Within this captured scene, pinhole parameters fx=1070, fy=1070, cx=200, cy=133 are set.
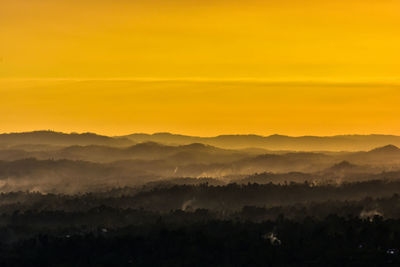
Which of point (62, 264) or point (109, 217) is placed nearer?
point (62, 264)

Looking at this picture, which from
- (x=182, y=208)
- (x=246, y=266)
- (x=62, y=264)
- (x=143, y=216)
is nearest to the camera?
(x=246, y=266)

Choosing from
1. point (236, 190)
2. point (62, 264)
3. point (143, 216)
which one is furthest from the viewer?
point (236, 190)

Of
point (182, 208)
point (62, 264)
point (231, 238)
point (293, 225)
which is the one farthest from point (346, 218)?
point (182, 208)

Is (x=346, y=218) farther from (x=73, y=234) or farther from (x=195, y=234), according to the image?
(x=73, y=234)

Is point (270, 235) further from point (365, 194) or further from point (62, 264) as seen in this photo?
point (365, 194)

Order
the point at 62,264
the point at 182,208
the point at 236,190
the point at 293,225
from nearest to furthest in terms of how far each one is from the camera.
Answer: the point at 62,264 < the point at 293,225 < the point at 182,208 < the point at 236,190

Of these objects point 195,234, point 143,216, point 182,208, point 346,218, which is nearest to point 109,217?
point 143,216

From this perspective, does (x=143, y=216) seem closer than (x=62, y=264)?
No

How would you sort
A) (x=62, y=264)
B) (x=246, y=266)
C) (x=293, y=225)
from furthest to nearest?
(x=293, y=225) → (x=62, y=264) → (x=246, y=266)

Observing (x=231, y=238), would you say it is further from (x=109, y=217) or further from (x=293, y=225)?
(x=109, y=217)
